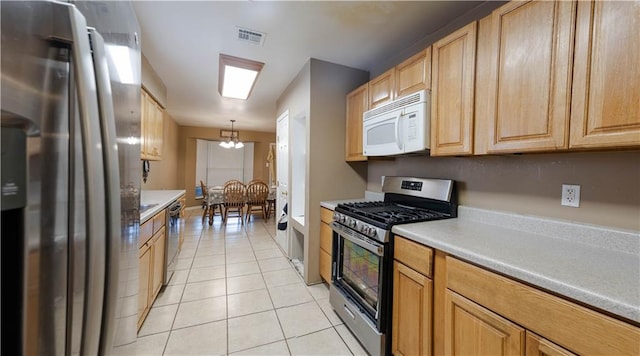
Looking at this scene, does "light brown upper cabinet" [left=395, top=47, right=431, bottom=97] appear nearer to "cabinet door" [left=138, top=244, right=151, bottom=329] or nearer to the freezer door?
the freezer door

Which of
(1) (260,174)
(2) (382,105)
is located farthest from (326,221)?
(1) (260,174)

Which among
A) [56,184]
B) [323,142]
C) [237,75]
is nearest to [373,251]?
[323,142]

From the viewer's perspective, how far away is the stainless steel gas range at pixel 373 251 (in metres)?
1.53

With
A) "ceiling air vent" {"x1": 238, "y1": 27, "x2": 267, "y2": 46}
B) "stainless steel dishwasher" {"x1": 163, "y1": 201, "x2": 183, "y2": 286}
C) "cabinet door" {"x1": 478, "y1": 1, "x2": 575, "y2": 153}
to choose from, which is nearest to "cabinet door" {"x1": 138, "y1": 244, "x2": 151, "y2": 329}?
"stainless steel dishwasher" {"x1": 163, "y1": 201, "x2": 183, "y2": 286}

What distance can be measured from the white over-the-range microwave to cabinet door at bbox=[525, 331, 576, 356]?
1.15 meters

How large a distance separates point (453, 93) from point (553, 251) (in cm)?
100

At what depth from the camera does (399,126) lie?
1.88 m

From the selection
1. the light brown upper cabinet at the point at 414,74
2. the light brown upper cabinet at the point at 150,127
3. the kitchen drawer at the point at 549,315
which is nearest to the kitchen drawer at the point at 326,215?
the light brown upper cabinet at the point at 414,74

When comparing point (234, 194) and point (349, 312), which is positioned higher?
point (234, 194)

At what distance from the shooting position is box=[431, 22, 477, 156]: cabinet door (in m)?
1.47

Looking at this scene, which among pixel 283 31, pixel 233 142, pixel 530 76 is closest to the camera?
pixel 530 76

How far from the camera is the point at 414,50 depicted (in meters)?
2.21

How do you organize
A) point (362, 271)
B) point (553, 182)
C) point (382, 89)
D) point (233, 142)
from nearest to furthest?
point (553, 182)
point (362, 271)
point (382, 89)
point (233, 142)

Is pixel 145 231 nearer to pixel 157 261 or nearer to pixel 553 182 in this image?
pixel 157 261
